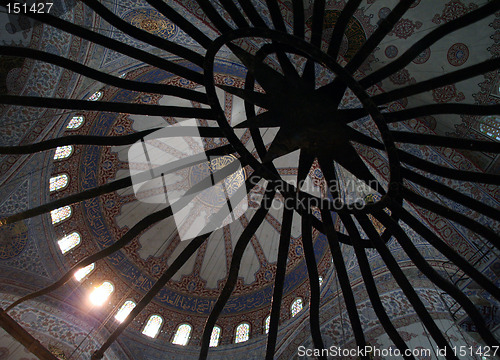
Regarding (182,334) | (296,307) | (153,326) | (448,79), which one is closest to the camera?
(448,79)

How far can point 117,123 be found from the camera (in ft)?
40.5

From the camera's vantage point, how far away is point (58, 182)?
10680 millimetres

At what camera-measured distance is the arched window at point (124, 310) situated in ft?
34.7

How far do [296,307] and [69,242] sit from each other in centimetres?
799

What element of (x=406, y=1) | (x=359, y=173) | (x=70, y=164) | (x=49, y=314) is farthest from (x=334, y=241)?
(x=70, y=164)

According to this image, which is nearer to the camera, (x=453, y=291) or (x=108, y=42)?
(x=453, y=291)

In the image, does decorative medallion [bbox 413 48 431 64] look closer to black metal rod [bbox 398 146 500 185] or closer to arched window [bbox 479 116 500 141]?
arched window [bbox 479 116 500 141]

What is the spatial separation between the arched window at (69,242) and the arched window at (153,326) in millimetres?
3662

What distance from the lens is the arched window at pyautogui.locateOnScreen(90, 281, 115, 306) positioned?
1050cm

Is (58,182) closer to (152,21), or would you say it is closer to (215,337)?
(152,21)

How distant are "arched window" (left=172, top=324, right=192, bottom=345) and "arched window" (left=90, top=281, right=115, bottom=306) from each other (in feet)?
8.92

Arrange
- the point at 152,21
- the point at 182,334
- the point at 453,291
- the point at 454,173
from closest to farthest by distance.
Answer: the point at 453,291 < the point at 454,173 < the point at 152,21 < the point at 182,334

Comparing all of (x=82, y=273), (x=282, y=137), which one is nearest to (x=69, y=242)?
(x=82, y=273)

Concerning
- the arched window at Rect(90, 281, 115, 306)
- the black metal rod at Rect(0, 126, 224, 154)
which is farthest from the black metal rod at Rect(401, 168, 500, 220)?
the arched window at Rect(90, 281, 115, 306)
